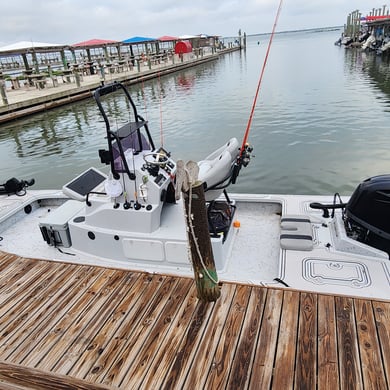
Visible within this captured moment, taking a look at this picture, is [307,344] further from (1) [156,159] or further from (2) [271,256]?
(1) [156,159]

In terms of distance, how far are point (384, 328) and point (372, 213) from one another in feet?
3.37

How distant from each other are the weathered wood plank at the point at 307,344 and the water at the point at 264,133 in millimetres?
4408

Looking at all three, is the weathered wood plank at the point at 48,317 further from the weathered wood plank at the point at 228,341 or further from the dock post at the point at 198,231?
the weathered wood plank at the point at 228,341

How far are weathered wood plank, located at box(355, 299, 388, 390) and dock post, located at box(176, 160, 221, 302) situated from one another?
1067 millimetres

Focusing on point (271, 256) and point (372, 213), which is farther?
point (271, 256)

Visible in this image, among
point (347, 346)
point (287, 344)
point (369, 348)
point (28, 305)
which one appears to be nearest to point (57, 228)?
point (28, 305)

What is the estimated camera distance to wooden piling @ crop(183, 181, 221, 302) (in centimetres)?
239

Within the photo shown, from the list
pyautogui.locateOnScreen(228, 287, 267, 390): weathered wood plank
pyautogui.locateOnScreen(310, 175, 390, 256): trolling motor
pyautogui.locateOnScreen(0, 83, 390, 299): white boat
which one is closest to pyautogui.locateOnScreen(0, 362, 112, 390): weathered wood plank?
pyautogui.locateOnScreen(228, 287, 267, 390): weathered wood plank

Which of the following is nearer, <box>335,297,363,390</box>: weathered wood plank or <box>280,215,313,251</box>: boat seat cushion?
<box>335,297,363,390</box>: weathered wood plank

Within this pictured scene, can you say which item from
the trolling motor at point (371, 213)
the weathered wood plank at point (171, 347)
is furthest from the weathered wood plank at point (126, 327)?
the trolling motor at point (371, 213)

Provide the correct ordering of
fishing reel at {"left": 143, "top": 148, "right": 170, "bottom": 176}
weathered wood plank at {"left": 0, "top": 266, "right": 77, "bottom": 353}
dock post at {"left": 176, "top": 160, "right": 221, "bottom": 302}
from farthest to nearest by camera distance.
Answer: fishing reel at {"left": 143, "top": 148, "right": 170, "bottom": 176}
weathered wood plank at {"left": 0, "top": 266, "right": 77, "bottom": 353}
dock post at {"left": 176, "top": 160, "right": 221, "bottom": 302}

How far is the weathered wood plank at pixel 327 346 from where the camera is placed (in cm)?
200

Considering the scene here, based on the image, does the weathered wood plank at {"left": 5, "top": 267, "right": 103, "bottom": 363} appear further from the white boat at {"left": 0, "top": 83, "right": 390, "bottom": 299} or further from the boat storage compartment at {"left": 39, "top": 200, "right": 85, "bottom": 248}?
the boat storage compartment at {"left": 39, "top": 200, "right": 85, "bottom": 248}

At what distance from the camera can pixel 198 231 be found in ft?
8.23
